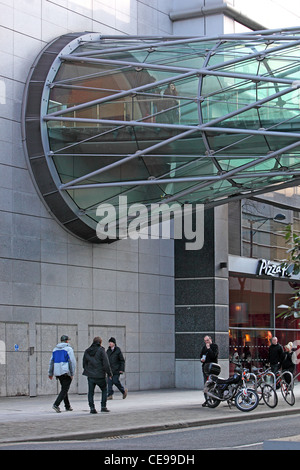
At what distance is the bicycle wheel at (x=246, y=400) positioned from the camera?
65.6ft

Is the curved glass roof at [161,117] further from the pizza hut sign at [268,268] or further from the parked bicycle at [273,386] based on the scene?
the pizza hut sign at [268,268]

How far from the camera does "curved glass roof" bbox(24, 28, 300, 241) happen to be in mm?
24078

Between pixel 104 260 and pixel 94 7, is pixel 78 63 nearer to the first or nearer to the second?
pixel 94 7

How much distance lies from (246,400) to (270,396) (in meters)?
1.23

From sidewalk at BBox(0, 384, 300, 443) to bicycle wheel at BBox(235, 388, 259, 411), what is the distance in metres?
0.18

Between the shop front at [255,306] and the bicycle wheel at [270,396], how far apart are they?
1055cm

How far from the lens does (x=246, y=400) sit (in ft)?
66.1

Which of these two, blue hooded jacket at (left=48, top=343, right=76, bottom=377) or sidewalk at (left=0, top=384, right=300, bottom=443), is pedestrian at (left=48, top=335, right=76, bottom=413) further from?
sidewalk at (left=0, top=384, right=300, bottom=443)

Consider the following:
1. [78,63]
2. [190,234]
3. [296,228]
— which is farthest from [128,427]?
[296,228]

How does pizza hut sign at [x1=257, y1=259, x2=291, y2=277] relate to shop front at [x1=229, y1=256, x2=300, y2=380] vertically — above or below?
above

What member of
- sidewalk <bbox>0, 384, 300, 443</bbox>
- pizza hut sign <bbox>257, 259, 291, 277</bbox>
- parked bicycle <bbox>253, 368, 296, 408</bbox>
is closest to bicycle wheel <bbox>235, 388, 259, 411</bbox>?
sidewalk <bbox>0, 384, 300, 443</bbox>

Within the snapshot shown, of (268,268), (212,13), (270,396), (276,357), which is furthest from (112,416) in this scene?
(212,13)

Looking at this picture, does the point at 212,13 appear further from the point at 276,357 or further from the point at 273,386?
the point at 273,386

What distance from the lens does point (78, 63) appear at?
85.9 ft
